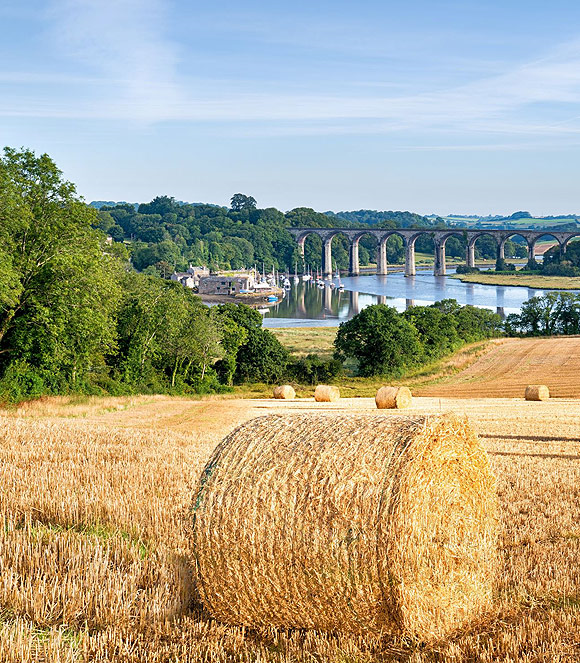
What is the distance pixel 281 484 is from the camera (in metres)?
5.32

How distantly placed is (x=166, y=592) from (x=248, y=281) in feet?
446

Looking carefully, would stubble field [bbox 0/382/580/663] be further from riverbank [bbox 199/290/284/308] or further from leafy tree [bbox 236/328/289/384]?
riverbank [bbox 199/290/284/308]

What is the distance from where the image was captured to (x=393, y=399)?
906 inches

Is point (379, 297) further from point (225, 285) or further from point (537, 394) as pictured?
point (537, 394)

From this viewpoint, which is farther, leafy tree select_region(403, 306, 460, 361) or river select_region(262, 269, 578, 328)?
river select_region(262, 269, 578, 328)

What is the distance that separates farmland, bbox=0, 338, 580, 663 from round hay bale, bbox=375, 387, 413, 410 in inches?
400

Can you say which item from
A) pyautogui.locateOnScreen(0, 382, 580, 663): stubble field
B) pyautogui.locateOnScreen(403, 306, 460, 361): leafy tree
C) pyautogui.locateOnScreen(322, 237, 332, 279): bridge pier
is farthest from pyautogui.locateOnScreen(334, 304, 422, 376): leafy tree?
pyautogui.locateOnScreen(322, 237, 332, 279): bridge pier

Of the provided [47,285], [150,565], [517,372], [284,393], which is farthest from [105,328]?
[517,372]

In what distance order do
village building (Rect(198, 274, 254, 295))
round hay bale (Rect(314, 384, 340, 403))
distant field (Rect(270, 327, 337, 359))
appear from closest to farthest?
round hay bale (Rect(314, 384, 340, 403)) < distant field (Rect(270, 327, 337, 359)) < village building (Rect(198, 274, 254, 295))

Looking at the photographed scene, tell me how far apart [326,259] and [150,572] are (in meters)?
183

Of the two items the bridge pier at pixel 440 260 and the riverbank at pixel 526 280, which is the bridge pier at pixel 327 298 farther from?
the bridge pier at pixel 440 260

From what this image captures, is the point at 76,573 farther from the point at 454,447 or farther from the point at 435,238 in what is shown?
the point at 435,238

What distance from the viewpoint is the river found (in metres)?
98.3

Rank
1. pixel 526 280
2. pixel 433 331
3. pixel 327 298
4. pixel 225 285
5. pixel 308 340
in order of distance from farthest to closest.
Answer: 1. pixel 225 285
2. pixel 526 280
3. pixel 327 298
4. pixel 308 340
5. pixel 433 331
